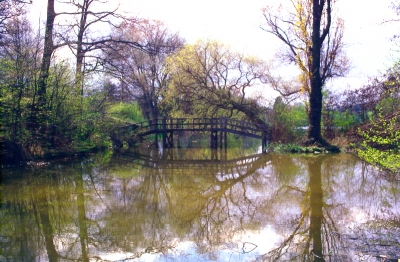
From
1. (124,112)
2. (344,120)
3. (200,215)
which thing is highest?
(124,112)

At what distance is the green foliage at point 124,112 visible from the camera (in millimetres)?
24194

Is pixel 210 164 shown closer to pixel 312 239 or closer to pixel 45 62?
pixel 45 62

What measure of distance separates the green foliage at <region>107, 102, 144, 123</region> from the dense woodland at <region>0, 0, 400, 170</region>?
0.14m

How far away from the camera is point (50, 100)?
15.4 metres

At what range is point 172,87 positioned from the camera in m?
24.0

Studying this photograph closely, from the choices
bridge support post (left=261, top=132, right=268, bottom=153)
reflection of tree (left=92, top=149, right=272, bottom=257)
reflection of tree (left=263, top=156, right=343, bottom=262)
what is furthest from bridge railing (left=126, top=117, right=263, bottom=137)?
reflection of tree (left=263, top=156, right=343, bottom=262)

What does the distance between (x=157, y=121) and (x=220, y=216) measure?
1718 centimetres

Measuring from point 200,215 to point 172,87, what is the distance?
17.1m

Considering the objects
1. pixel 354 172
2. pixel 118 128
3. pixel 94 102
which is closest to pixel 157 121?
pixel 118 128

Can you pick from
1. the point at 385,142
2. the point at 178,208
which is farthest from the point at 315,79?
the point at 178,208

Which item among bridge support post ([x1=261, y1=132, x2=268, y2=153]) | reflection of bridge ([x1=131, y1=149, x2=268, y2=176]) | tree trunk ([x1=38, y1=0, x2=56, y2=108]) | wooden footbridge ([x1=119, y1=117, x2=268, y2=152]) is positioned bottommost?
→ reflection of bridge ([x1=131, y1=149, x2=268, y2=176])

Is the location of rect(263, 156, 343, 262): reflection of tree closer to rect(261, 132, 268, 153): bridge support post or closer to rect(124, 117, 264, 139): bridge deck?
rect(261, 132, 268, 153): bridge support post

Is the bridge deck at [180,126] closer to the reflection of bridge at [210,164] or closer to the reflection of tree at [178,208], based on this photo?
the reflection of bridge at [210,164]

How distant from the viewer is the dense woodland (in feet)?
44.6
